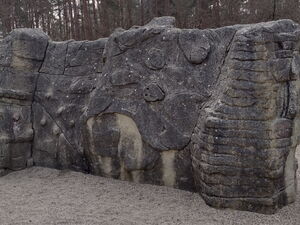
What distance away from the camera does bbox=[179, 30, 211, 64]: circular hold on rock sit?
3.64 m

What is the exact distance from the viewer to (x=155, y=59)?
12.6ft

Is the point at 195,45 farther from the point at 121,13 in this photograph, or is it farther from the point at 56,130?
the point at 121,13

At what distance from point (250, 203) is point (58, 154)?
2282 mm

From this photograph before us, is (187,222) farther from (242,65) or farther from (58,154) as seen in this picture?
(58,154)

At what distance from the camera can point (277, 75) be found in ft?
10.4

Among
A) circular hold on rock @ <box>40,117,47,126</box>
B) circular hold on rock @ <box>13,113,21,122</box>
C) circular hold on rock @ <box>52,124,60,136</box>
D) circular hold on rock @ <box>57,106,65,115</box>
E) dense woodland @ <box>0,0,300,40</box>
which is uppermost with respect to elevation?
dense woodland @ <box>0,0,300,40</box>

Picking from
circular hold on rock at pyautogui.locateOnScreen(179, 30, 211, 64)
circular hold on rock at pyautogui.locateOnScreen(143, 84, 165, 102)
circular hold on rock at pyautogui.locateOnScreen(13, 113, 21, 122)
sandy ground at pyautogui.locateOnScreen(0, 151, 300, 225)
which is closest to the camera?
sandy ground at pyautogui.locateOnScreen(0, 151, 300, 225)

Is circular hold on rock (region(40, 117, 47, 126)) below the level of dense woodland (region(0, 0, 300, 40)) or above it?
below

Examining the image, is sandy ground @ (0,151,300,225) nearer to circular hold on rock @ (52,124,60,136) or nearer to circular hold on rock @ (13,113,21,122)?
circular hold on rock @ (52,124,60,136)

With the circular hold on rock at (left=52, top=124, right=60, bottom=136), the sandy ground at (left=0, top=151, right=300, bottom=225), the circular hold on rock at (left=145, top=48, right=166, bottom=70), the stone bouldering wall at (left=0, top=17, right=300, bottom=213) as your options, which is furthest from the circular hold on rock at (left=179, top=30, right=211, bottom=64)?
the circular hold on rock at (left=52, top=124, right=60, bottom=136)

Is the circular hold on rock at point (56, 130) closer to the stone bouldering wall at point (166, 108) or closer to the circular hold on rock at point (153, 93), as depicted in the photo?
the stone bouldering wall at point (166, 108)

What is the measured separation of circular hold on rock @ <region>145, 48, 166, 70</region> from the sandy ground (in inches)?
45.5

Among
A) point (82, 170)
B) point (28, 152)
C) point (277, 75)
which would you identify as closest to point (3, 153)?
point (28, 152)

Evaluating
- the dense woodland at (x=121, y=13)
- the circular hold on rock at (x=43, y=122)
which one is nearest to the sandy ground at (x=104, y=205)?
the circular hold on rock at (x=43, y=122)
